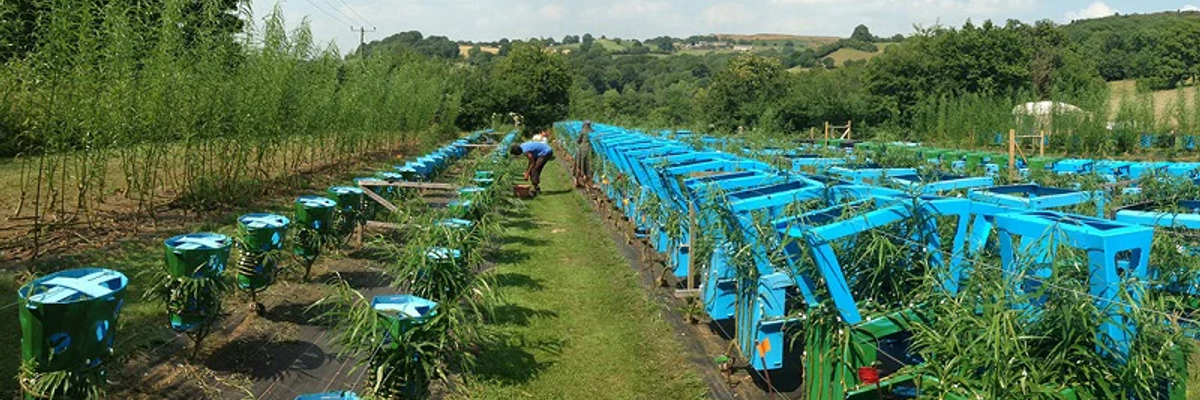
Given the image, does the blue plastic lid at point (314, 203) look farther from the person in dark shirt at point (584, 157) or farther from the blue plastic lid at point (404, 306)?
the person in dark shirt at point (584, 157)

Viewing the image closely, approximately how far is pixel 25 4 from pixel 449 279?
667cm

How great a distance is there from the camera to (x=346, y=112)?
51.5 ft

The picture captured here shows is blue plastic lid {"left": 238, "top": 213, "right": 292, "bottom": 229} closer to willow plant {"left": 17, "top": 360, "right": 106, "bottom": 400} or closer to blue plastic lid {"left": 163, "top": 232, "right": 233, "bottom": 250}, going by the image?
blue plastic lid {"left": 163, "top": 232, "right": 233, "bottom": 250}

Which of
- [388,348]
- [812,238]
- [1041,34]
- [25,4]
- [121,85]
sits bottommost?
[388,348]

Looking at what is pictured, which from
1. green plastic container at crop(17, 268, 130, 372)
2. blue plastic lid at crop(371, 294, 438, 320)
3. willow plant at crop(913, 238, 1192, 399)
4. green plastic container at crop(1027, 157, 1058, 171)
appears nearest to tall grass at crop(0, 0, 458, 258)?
green plastic container at crop(17, 268, 130, 372)

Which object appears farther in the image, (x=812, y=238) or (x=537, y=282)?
(x=537, y=282)

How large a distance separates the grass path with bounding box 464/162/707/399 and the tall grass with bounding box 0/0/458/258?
12.9 ft

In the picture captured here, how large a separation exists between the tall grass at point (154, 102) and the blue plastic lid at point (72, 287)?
3.58 meters

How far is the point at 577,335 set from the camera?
19.5 feet

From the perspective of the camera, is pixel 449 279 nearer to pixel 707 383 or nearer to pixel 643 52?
pixel 707 383

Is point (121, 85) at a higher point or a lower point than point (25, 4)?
lower

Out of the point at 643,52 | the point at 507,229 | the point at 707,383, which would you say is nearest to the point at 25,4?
the point at 507,229

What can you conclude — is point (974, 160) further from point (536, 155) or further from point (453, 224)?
point (453, 224)

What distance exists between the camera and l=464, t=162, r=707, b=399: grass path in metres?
4.87
